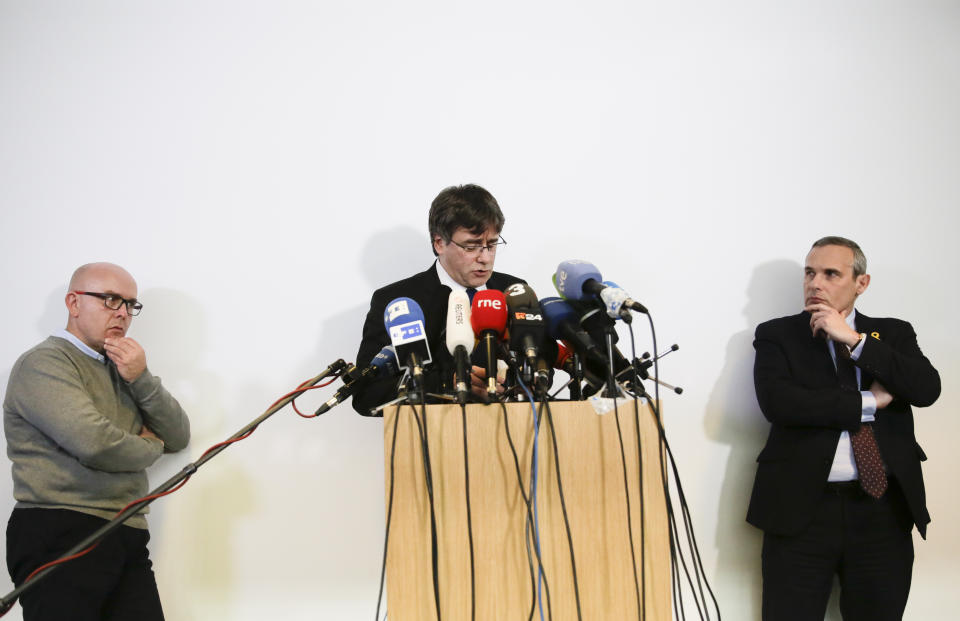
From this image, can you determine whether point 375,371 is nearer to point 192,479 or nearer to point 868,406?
point 192,479

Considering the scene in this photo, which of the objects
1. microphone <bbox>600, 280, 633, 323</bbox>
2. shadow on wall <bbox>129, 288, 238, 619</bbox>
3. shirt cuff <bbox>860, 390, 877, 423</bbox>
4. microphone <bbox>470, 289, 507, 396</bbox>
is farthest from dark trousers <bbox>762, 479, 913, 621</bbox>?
shadow on wall <bbox>129, 288, 238, 619</bbox>

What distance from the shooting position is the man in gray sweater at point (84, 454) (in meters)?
2.05

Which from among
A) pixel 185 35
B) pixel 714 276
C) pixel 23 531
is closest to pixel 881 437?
pixel 714 276

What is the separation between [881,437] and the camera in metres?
2.42

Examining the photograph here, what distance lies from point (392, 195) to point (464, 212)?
2.65ft

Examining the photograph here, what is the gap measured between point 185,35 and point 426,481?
2561 millimetres

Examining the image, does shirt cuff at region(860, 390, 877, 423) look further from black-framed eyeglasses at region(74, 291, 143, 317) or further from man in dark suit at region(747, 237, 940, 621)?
black-framed eyeglasses at region(74, 291, 143, 317)

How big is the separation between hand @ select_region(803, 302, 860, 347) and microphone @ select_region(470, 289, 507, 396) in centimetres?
159

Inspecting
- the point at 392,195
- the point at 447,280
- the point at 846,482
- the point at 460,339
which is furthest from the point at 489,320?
the point at 846,482

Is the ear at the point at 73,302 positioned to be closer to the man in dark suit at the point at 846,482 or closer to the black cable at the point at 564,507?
the black cable at the point at 564,507

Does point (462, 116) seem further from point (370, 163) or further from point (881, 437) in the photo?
point (881, 437)

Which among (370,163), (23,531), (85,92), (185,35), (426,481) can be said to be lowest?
(23,531)

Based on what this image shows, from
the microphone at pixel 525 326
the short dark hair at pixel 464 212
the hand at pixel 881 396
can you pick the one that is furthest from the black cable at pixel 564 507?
the hand at pixel 881 396

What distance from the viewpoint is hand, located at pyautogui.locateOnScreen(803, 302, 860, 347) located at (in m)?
2.38
